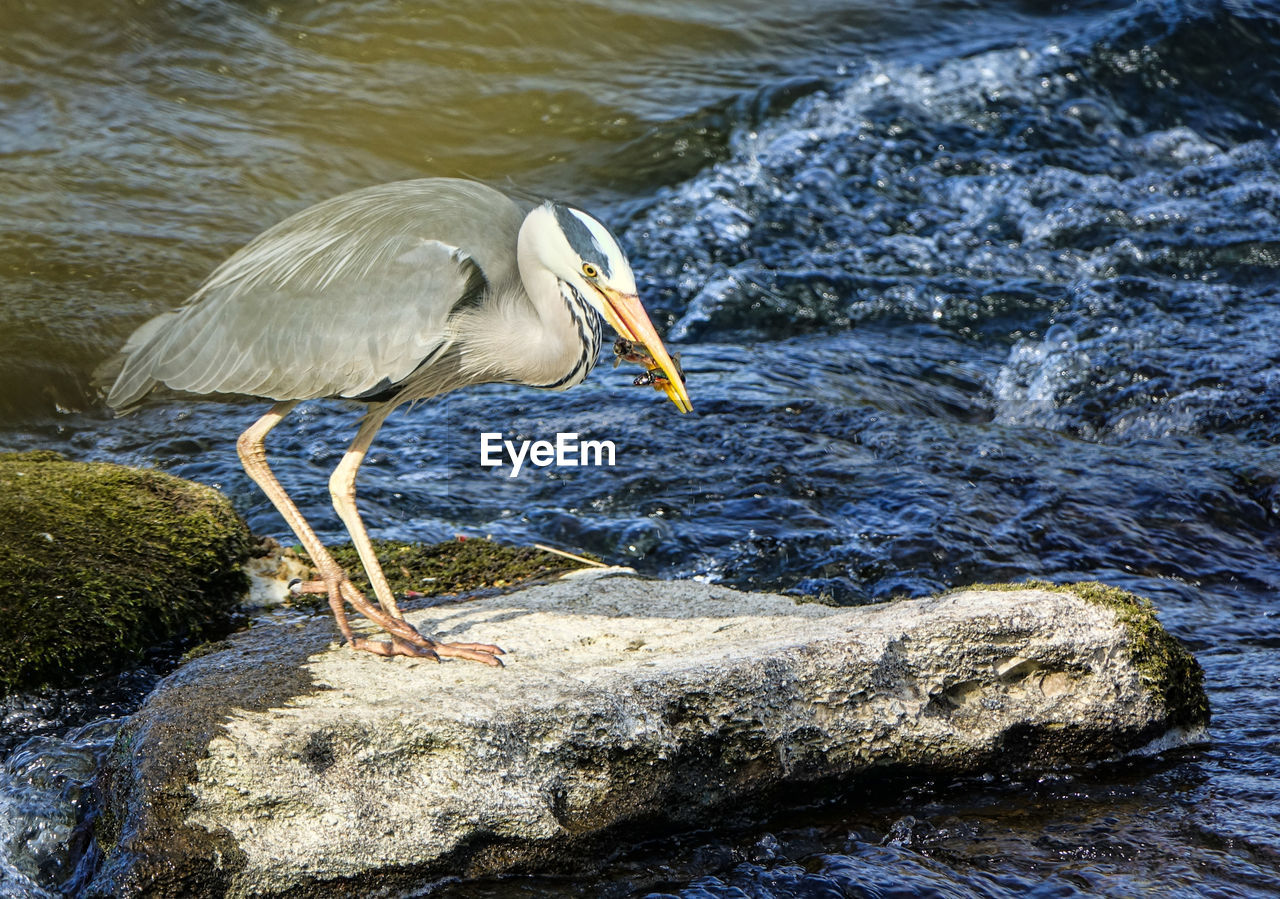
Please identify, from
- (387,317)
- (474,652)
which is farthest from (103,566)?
(474,652)

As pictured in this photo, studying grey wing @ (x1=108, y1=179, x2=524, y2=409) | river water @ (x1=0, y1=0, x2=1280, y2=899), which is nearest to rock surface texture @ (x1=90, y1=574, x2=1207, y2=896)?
river water @ (x1=0, y1=0, x2=1280, y2=899)

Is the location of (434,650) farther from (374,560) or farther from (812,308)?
(812,308)

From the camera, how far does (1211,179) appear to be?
987 centimetres

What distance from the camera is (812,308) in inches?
323

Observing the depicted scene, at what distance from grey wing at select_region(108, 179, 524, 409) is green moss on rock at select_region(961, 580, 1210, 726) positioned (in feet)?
6.15

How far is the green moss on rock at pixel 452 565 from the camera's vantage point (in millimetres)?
4770

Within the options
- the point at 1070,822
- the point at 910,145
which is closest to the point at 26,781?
the point at 1070,822

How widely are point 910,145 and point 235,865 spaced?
28.1 feet

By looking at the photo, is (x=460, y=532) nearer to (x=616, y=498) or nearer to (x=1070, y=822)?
(x=616, y=498)

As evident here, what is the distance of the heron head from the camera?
3846 mm

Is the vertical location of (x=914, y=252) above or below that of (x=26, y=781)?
above

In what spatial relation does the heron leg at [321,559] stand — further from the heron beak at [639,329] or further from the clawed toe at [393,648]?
the heron beak at [639,329]

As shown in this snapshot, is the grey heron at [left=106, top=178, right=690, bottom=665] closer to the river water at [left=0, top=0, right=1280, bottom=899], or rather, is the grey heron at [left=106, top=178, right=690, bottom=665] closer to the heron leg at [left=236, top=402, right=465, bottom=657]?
the heron leg at [left=236, top=402, right=465, bottom=657]

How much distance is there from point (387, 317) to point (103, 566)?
1.27 m
